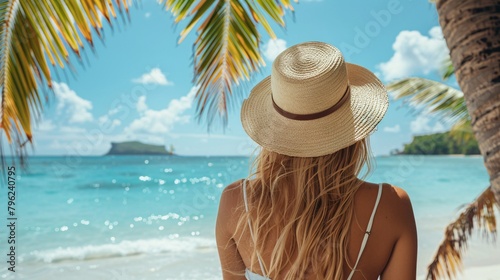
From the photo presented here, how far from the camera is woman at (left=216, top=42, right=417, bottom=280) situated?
4.16ft

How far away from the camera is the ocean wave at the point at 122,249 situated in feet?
42.1

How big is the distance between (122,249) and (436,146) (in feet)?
137

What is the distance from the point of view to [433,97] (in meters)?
7.21

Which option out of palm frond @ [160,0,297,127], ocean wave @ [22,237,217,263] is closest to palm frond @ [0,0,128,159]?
palm frond @ [160,0,297,127]

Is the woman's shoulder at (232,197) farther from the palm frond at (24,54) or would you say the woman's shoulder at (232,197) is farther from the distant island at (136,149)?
the distant island at (136,149)

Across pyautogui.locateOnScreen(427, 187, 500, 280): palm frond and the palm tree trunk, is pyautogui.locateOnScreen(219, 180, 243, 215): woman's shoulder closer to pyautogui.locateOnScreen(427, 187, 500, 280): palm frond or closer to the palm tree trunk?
the palm tree trunk

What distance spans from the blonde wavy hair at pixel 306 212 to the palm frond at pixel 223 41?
267 centimetres

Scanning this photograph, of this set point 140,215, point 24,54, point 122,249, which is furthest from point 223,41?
point 140,215

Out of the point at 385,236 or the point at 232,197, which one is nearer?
the point at 385,236

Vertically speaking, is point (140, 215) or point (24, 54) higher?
point (24, 54)

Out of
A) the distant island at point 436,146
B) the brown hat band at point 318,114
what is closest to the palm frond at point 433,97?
the brown hat band at point 318,114

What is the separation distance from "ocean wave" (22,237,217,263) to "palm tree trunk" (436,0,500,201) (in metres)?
11.8

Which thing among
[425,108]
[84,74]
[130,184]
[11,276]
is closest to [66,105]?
[84,74]

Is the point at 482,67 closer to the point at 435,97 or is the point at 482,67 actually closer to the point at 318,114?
the point at 318,114
